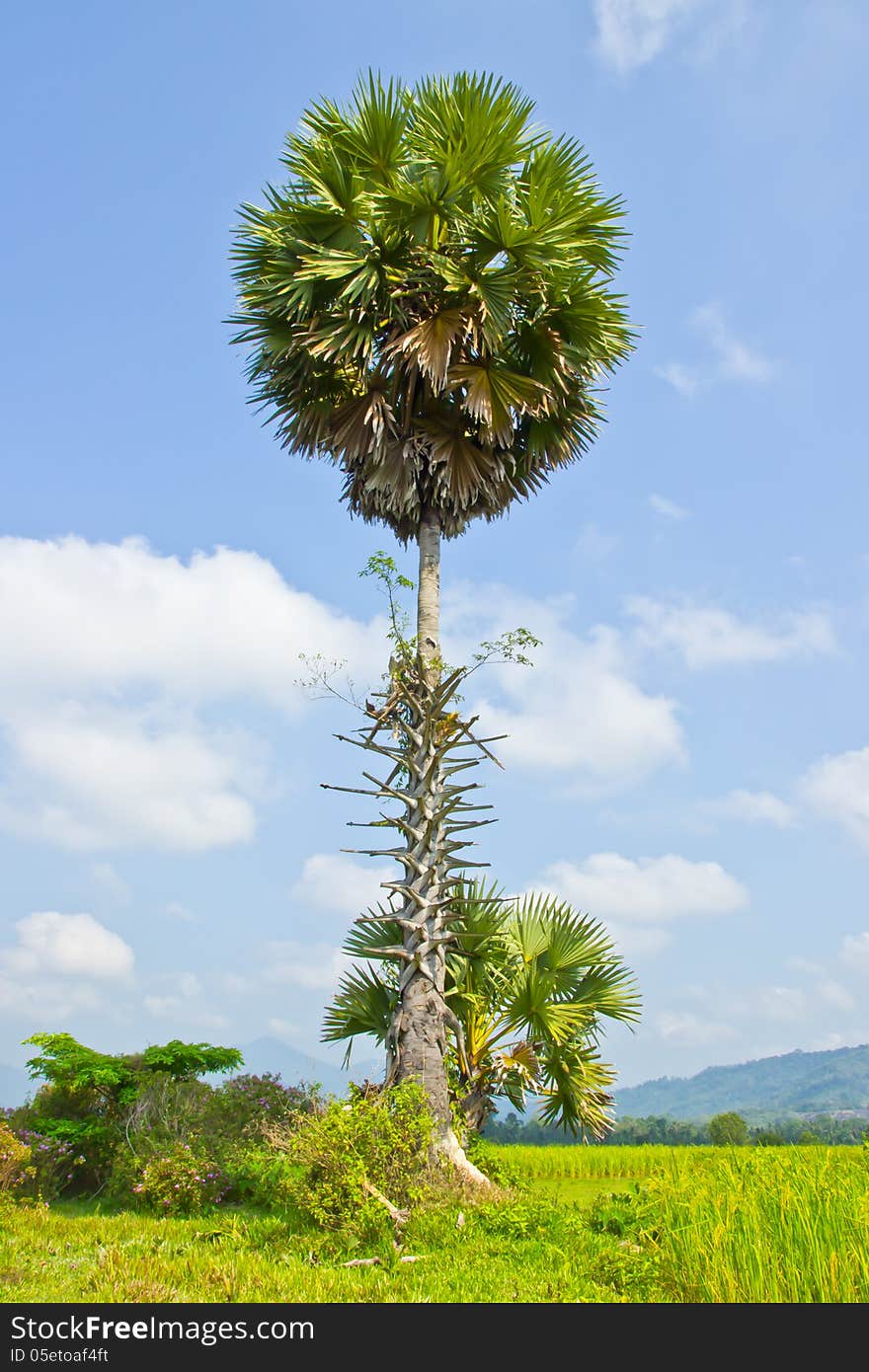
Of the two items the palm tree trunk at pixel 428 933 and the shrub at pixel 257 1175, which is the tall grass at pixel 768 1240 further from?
the shrub at pixel 257 1175

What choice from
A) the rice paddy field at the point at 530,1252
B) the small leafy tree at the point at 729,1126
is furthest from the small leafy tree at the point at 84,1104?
the small leafy tree at the point at 729,1126

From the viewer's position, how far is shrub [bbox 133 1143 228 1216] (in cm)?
1062

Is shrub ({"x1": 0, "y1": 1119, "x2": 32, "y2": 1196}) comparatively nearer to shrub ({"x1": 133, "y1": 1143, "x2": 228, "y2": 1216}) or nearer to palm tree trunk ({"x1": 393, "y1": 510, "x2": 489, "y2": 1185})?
shrub ({"x1": 133, "y1": 1143, "x2": 228, "y2": 1216})

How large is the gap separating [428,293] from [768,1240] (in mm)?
10435

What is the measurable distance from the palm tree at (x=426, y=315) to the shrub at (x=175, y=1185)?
9.43 ft

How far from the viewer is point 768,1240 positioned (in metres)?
5.18

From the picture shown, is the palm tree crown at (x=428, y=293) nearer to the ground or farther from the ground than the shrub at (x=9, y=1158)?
farther from the ground

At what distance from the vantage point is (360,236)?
11.6m

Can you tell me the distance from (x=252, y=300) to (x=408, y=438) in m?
2.68

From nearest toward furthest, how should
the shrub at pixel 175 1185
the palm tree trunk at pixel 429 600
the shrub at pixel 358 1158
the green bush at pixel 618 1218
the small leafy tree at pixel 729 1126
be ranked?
the green bush at pixel 618 1218 < the shrub at pixel 358 1158 < the shrub at pixel 175 1185 < the palm tree trunk at pixel 429 600 < the small leafy tree at pixel 729 1126

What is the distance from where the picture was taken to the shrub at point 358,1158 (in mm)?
7852

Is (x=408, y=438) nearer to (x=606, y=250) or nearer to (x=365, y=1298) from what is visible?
(x=606, y=250)

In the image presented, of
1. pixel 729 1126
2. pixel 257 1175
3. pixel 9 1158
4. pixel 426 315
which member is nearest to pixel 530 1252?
pixel 257 1175

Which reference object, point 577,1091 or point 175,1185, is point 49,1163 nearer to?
point 175,1185
